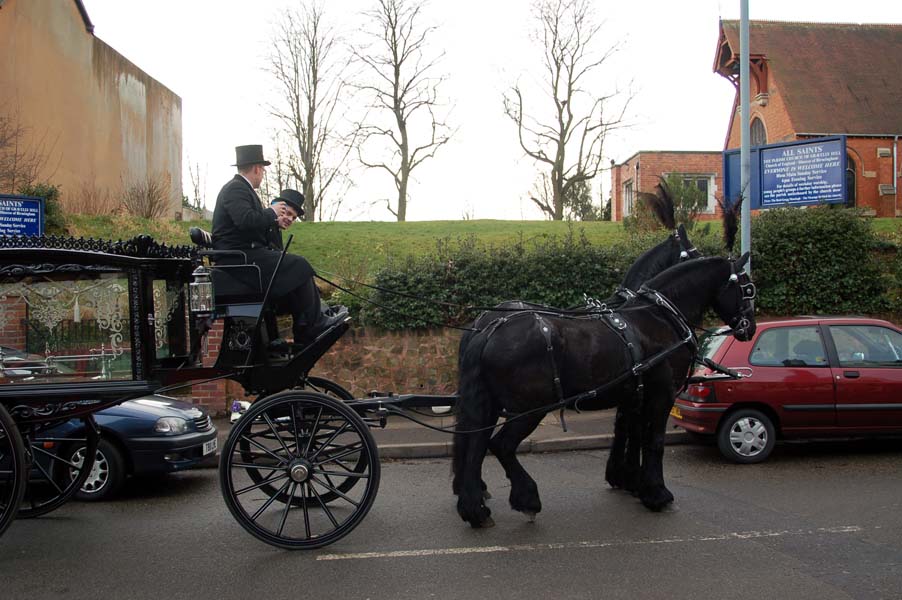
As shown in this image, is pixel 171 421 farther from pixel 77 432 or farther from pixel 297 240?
pixel 297 240

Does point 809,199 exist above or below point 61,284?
above

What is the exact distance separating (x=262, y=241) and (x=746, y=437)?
18.3ft

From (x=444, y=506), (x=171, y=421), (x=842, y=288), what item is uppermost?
(x=842, y=288)

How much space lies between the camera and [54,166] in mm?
21812

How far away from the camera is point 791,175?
13062 millimetres

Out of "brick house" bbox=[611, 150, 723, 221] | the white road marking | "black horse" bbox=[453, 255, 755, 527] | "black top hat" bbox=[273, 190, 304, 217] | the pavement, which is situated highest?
"brick house" bbox=[611, 150, 723, 221]

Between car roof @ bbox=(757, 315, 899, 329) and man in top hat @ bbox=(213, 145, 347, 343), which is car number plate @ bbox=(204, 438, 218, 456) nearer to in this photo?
man in top hat @ bbox=(213, 145, 347, 343)

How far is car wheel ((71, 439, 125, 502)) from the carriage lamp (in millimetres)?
2390

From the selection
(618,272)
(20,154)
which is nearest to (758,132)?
(618,272)

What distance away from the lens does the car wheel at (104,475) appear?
685cm

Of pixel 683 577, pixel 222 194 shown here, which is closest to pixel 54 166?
pixel 222 194

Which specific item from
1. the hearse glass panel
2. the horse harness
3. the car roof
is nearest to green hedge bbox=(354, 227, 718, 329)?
the car roof

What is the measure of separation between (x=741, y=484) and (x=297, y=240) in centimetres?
1347

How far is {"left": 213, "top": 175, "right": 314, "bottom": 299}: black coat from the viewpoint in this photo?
555cm
